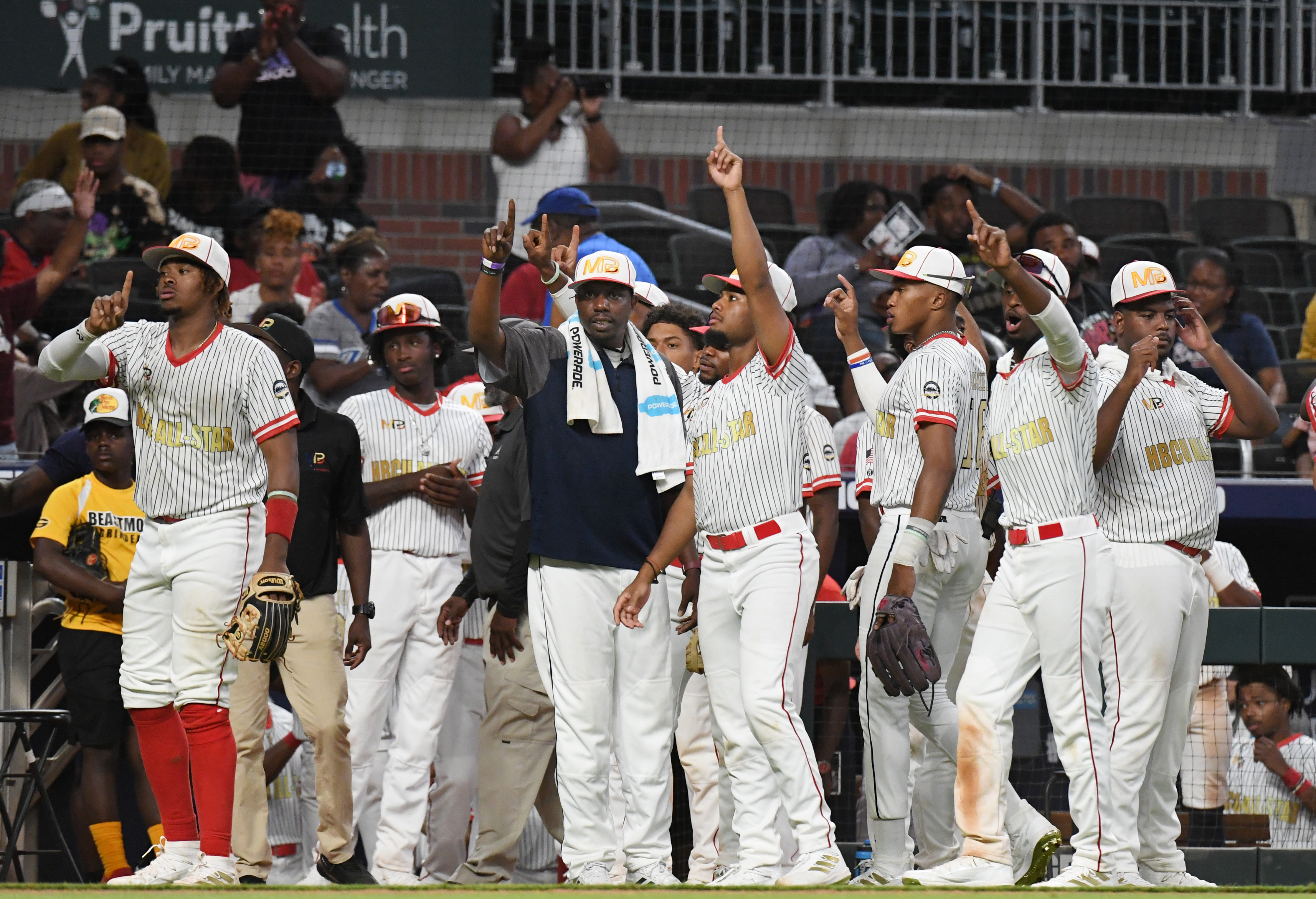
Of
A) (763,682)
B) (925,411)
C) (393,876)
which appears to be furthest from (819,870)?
(393,876)

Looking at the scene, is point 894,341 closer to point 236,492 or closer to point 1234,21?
point 236,492

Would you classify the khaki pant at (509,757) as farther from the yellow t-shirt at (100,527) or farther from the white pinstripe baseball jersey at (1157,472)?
the white pinstripe baseball jersey at (1157,472)

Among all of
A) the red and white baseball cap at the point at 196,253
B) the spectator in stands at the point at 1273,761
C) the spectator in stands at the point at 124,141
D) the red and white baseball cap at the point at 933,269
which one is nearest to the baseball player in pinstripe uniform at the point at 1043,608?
the red and white baseball cap at the point at 933,269

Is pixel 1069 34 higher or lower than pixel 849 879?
higher

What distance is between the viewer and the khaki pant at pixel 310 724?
6.04 m

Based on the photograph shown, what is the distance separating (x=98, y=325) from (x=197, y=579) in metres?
0.84

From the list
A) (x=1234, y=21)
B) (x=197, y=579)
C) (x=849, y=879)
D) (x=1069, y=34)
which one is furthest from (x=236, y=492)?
(x=1234, y=21)

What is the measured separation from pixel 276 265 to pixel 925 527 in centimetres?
465

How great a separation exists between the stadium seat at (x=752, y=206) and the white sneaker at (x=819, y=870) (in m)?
6.93

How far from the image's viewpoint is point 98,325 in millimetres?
5242

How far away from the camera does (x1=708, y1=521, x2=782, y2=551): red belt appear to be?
5.36 m

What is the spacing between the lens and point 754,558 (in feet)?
17.5

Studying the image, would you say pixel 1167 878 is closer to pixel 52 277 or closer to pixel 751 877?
pixel 751 877

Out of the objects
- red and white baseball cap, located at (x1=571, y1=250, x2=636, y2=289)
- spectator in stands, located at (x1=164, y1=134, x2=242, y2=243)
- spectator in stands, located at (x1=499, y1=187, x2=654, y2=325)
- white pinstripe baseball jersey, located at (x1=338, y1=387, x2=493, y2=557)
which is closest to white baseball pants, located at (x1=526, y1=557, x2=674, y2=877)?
red and white baseball cap, located at (x1=571, y1=250, x2=636, y2=289)
